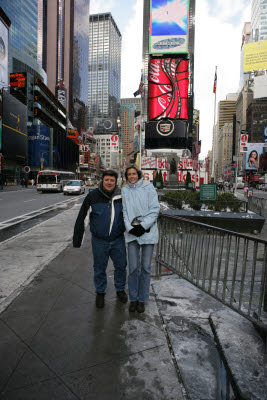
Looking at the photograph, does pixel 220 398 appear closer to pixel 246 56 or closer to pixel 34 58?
pixel 246 56

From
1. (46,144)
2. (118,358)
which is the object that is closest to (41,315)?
(118,358)

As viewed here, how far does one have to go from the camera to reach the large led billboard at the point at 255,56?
80.8 m

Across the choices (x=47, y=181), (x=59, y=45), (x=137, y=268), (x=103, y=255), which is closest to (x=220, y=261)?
(x=137, y=268)

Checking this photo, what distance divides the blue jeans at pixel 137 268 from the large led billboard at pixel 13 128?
2403 inches

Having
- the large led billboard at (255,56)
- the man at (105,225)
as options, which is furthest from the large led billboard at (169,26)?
the man at (105,225)

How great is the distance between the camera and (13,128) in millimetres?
61500

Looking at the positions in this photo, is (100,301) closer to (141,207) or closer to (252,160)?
(141,207)

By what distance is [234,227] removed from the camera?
9297 millimetres

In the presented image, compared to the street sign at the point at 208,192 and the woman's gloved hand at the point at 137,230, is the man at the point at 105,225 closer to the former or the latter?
the woman's gloved hand at the point at 137,230

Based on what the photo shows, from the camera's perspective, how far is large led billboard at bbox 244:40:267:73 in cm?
8075

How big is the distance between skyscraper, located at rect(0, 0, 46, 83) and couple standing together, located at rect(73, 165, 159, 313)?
104m

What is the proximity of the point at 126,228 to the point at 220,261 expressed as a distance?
134cm

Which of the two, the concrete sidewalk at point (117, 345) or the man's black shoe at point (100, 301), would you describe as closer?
the concrete sidewalk at point (117, 345)

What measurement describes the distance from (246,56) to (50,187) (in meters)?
74.9
